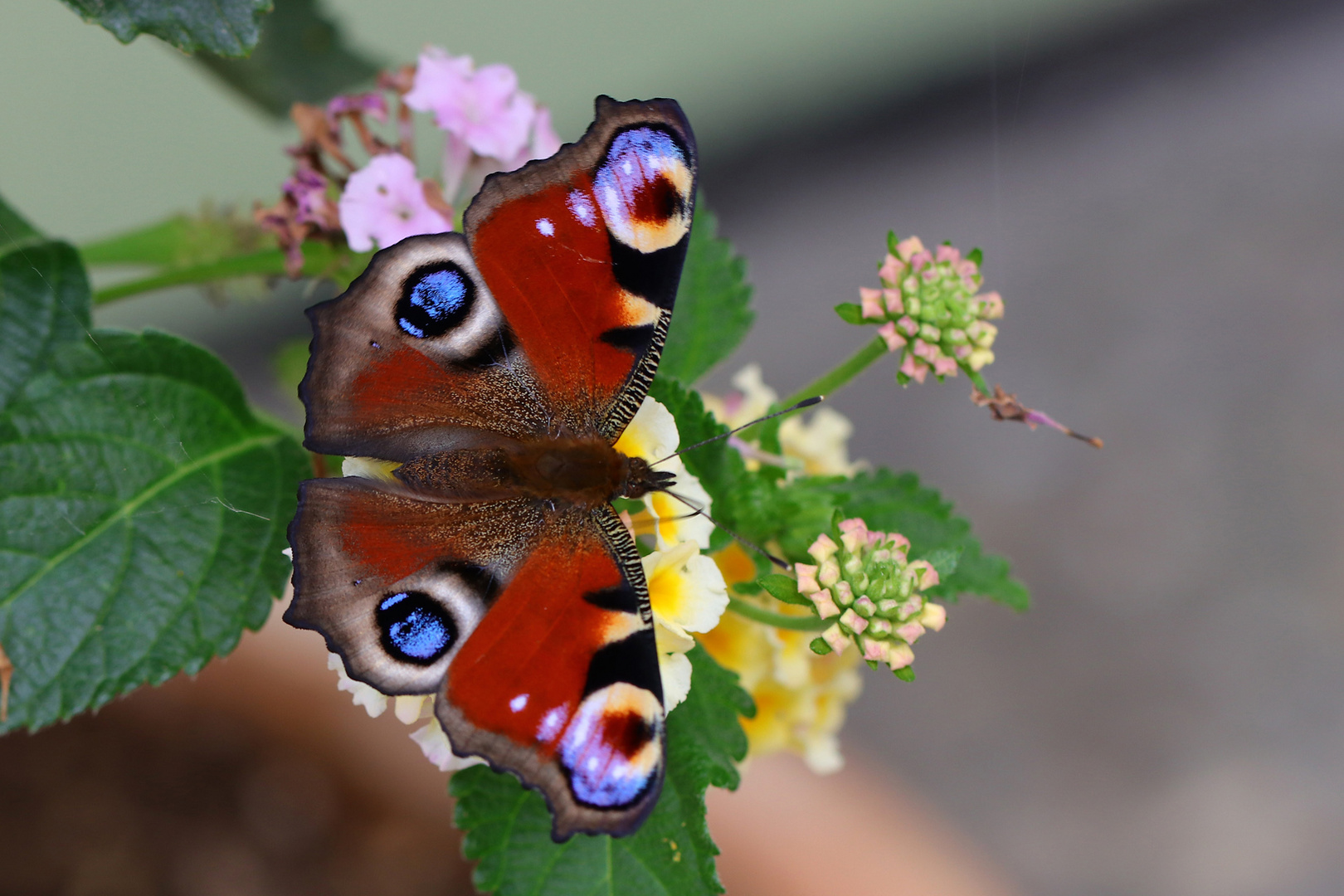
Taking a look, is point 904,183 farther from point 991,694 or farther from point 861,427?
point 991,694

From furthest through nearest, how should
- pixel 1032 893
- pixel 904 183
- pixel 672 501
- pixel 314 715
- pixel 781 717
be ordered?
1. pixel 904 183
2. pixel 1032 893
3. pixel 314 715
4. pixel 781 717
5. pixel 672 501

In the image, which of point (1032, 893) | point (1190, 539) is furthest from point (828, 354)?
point (1032, 893)

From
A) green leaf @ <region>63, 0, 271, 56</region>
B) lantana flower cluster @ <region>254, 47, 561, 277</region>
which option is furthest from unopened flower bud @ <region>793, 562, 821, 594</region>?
green leaf @ <region>63, 0, 271, 56</region>

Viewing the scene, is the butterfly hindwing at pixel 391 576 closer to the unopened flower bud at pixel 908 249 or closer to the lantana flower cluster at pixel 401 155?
the lantana flower cluster at pixel 401 155

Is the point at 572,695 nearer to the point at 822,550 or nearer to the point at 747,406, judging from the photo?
the point at 822,550

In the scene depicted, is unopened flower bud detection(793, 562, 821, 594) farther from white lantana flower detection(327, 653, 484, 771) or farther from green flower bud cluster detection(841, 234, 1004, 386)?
white lantana flower detection(327, 653, 484, 771)

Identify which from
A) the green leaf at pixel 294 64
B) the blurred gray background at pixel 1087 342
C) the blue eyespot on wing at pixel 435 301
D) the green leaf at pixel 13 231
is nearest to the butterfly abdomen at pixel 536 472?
the blue eyespot on wing at pixel 435 301
